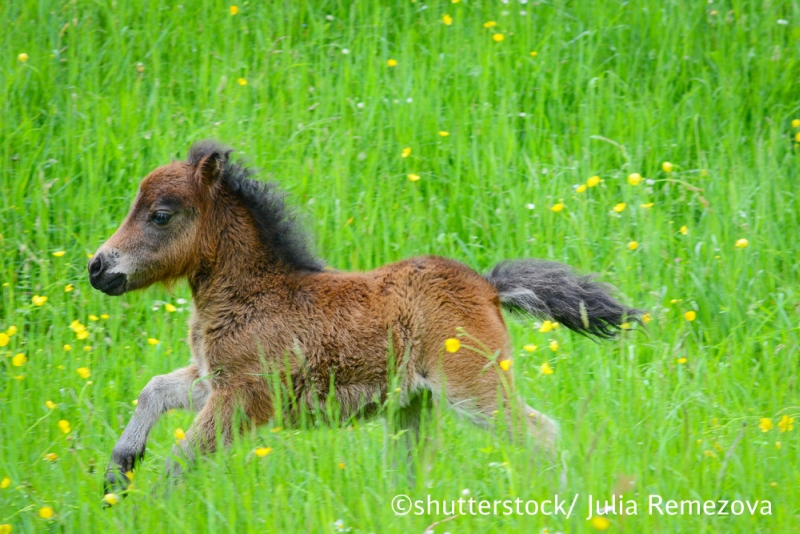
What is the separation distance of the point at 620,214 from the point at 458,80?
193cm

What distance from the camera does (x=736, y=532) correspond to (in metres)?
3.86

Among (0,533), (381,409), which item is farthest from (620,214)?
(0,533)

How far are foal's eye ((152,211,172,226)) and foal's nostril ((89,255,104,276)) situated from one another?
13.4 inches

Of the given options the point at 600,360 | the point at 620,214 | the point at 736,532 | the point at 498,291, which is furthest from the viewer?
the point at 620,214

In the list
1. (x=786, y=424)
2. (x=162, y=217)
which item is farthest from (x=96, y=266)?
(x=786, y=424)

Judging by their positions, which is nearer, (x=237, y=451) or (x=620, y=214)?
(x=237, y=451)

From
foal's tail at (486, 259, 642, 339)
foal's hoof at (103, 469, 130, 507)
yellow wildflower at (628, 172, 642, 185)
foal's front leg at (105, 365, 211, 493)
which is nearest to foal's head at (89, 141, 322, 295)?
foal's front leg at (105, 365, 211, 493)

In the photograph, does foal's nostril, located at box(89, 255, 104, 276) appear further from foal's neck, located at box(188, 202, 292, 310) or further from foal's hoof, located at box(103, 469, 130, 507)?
foal's hoof, located at box(103, 469, 130, 507)

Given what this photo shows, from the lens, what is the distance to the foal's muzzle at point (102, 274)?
15.4ft

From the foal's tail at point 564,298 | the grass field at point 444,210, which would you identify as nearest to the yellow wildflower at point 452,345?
the grass field at point 444,210

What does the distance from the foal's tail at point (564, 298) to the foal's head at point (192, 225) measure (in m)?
1.07

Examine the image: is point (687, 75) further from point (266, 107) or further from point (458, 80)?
point (266, 107)

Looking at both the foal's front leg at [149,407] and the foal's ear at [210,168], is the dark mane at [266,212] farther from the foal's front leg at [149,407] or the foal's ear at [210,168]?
the foal's front leg at [149,407]

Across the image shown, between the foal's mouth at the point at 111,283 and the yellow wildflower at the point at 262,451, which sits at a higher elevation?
the foal's mouth at the point at 111,283
